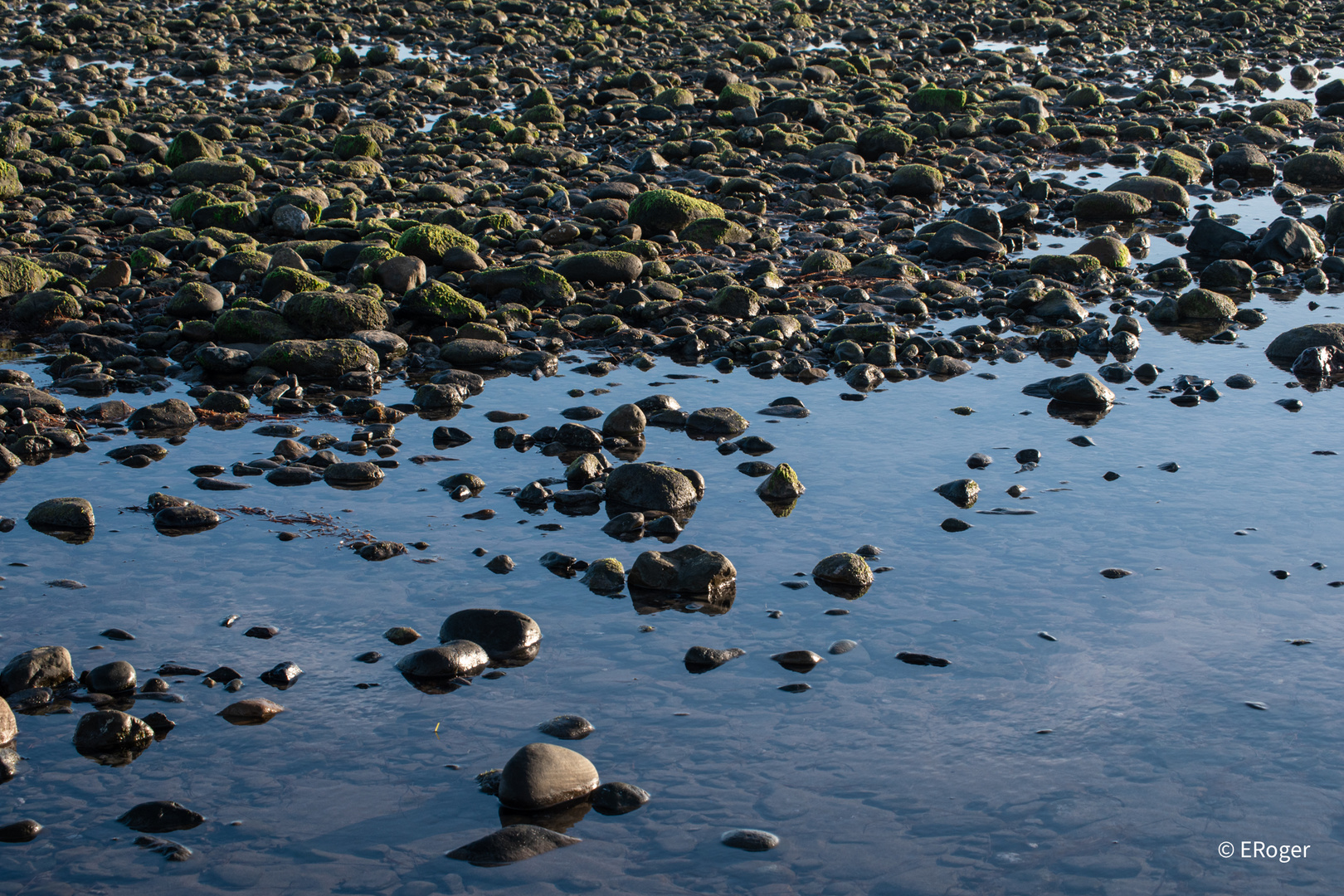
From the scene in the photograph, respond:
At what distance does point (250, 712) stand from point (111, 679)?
2.42 feet

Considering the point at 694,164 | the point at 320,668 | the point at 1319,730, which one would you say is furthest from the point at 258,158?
the point at 1319,730

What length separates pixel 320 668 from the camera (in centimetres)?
638

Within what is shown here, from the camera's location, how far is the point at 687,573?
7262 millimetres

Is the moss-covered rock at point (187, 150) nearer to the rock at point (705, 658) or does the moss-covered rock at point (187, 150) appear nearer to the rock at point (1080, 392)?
the rock at point (1080, 392)

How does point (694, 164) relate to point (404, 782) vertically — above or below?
above

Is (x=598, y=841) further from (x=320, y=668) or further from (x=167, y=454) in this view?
(x=167, y=454)

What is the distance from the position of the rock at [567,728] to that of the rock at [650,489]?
8.41 ft

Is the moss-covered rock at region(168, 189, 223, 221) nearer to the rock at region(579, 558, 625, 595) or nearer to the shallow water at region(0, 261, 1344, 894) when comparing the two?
the shallow water at region(0, 261, 1344, 894)

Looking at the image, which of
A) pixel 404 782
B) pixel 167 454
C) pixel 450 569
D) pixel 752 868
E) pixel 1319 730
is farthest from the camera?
pixel 167 454

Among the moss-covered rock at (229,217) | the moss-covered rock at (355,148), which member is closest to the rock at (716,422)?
the moss-covered rock at (229,217)

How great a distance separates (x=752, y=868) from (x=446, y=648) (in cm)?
207

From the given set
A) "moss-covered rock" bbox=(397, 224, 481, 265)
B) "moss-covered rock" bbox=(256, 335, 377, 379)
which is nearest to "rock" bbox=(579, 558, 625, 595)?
"moss-covered rock" bbox=(256, 335, 377, 379)

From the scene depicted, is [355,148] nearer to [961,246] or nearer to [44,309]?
[44,309]

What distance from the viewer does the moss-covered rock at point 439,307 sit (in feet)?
39.1
